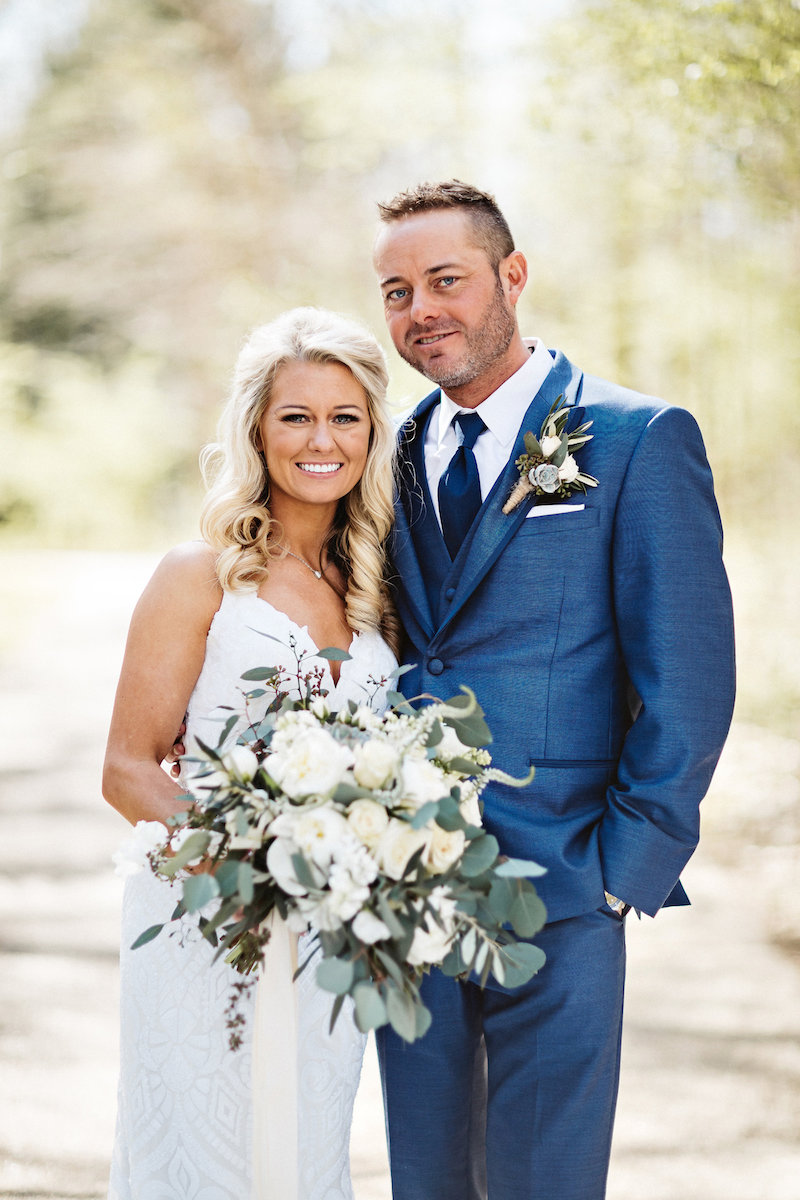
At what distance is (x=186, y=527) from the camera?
15.0 m

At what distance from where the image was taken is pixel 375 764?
1.60 metres

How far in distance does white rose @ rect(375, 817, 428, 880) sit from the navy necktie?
857 mm

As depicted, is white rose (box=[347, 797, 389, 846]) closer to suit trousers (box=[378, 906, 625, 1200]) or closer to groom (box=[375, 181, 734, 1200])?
groom (box=[375, 181, 734, 1200])

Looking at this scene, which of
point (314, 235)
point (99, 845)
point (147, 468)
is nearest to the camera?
point (99, 845)

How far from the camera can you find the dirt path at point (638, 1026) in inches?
130

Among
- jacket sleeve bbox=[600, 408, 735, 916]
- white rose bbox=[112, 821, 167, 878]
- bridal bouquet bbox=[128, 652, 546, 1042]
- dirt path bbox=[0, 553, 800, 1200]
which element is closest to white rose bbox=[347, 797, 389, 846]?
bridal bouquet bbox=[128, 652, 546, 1042]

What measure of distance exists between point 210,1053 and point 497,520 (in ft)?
Result: 3.95

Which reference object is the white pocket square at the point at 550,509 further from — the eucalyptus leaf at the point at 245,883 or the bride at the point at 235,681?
the eucalyptus leaf at the point at 245,883

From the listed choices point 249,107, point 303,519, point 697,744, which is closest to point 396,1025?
point 697,744

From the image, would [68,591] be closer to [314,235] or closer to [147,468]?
[147,468]

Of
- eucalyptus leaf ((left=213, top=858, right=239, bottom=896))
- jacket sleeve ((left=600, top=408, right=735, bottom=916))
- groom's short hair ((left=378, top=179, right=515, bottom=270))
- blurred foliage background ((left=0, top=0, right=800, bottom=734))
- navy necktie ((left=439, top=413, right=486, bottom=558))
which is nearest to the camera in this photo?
eucalyptus leaf ((left=213, top=858, right=239, bottom=896))

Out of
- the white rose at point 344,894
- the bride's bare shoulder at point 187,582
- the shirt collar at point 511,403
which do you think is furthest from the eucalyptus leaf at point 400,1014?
the shirt collar at point 511,403

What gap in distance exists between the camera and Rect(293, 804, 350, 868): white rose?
1.54 meters

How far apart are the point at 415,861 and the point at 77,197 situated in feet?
55.0
